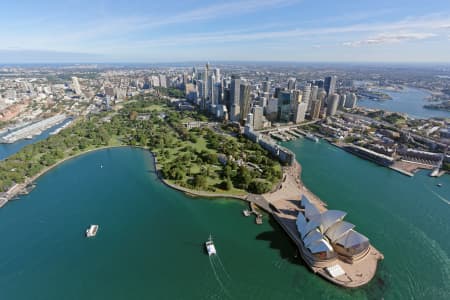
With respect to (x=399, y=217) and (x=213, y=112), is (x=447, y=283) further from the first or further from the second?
(x=213, y=112)

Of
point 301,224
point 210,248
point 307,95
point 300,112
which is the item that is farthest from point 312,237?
point 307,95

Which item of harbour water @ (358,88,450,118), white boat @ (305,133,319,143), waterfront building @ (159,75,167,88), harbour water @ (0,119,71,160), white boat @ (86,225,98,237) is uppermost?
waterfront building @ (159,75,167,88)

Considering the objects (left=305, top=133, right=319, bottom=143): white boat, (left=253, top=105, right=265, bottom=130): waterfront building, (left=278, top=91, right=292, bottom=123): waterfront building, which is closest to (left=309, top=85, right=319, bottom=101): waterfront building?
(left=278, top=91, right=292, bottom=123): waterfront building

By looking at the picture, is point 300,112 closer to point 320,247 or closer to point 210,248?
point 320,247

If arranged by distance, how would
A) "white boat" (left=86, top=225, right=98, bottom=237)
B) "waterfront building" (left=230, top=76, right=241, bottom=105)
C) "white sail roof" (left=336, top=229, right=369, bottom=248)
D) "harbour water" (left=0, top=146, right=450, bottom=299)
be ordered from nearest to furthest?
"harbour water" (left=0, top=146, right=450, bottom=299) < "white sail roof" (left=336, top=229, right=369, bottom=248) < "white boat" (left=86, top=225, right=98, bottom=237) < "waterfront building" (left=230, top=76, right=241, bottom=105)

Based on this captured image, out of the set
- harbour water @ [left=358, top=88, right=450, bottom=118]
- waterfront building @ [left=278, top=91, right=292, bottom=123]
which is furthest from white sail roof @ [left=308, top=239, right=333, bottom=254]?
harbour water @ [left=358, top=88, right=450, bottom=118]

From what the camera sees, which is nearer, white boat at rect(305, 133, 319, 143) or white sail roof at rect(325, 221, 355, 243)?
white sail roof at rect(325, 221, 355, 243)

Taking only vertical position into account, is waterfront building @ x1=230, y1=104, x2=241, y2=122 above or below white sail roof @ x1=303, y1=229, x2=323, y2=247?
above

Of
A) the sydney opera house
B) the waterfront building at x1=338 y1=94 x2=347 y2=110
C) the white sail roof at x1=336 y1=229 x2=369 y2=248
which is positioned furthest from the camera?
the waterfront building at x1=338 y1=94 x2=347 y2=110

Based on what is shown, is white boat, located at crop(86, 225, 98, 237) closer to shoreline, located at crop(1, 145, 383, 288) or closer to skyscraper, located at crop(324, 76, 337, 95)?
shoreline, located at crop(1, 145, 383, 288)
